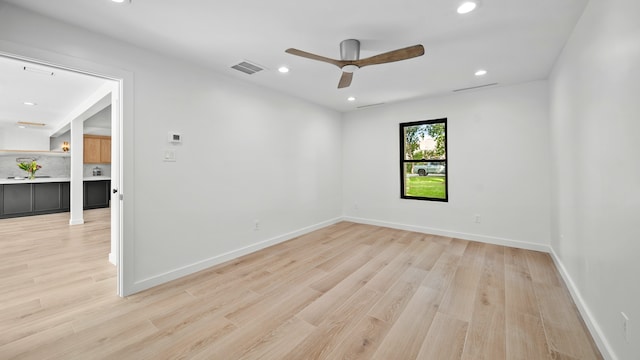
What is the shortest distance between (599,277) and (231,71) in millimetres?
4049

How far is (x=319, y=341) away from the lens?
1783 millimetres

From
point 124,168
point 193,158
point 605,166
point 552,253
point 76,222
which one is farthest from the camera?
point 76,222

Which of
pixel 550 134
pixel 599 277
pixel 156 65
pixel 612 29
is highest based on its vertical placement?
pixel 156 65

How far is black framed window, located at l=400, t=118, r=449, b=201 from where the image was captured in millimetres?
4574

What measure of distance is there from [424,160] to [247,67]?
3511 millimetres

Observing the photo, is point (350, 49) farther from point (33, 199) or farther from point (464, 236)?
point (33, 199)

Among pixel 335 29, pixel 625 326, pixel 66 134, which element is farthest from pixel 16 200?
pixel 625 326

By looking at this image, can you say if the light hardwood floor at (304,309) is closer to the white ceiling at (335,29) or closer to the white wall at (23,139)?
the white ceiling at (335,29)

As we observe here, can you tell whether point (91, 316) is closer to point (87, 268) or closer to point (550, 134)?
point (87, 268)

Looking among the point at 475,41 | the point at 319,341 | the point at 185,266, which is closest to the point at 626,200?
the point at 475,41

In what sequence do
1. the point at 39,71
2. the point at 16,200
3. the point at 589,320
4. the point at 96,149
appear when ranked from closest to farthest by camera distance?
the point at 589,320 → the point at 39,71 → the point at 16,200 → the point at 96,149

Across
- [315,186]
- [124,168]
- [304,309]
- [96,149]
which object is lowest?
[304,309]

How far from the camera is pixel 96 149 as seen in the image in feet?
25.6

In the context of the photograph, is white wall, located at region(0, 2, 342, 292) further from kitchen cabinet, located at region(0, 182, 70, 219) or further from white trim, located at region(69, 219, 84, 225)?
kitchen cabinet, located at region(0, 182, 70, 219)
